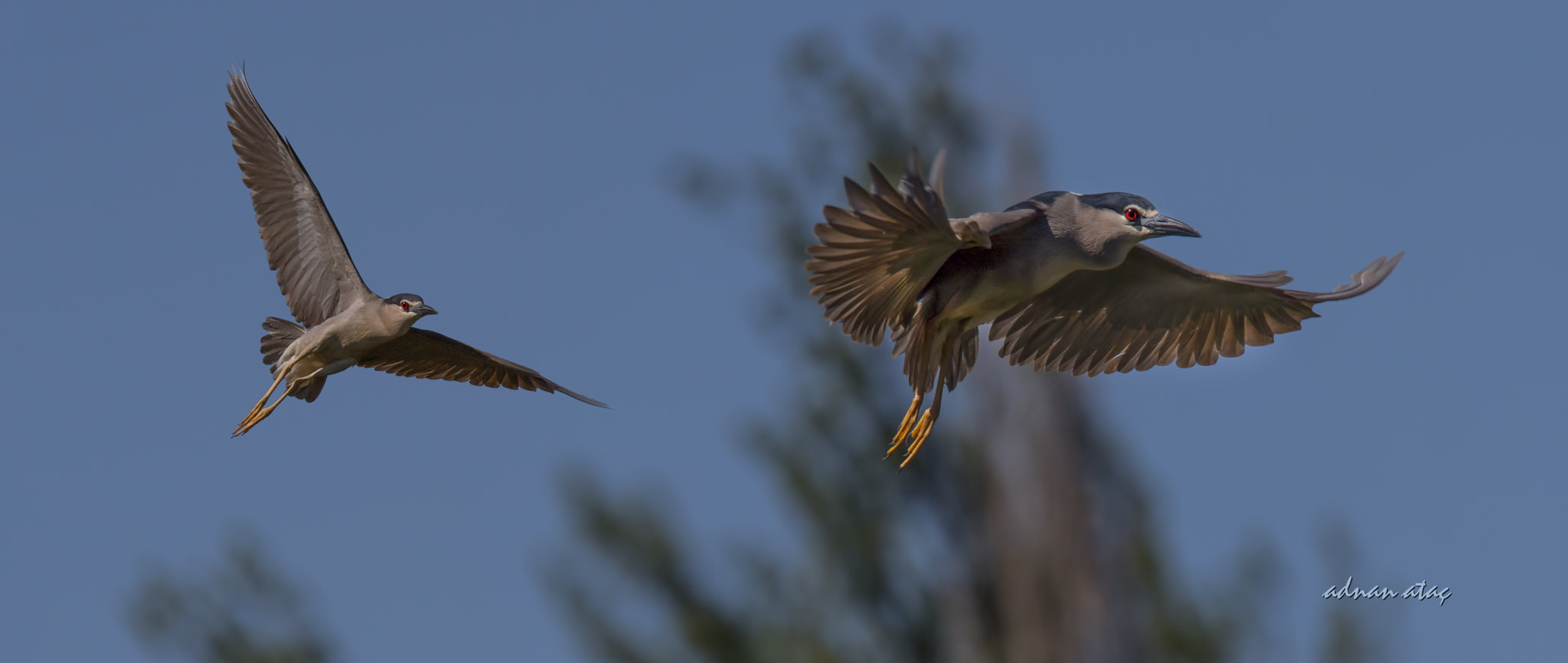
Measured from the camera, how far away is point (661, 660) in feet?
49.0

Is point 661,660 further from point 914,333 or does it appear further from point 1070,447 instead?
point 914,333

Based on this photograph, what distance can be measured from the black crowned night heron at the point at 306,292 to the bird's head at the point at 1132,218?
8.84 ft

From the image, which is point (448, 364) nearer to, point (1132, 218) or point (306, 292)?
point (306, 292)

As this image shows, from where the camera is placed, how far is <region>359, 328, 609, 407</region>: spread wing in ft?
26.1

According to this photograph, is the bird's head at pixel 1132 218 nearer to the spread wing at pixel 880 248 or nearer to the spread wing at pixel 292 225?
the spread wing at pixel 880 248

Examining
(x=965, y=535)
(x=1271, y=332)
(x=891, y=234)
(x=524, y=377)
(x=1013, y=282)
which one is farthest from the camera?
(x=965, y=535)

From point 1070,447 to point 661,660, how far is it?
441 centimetres

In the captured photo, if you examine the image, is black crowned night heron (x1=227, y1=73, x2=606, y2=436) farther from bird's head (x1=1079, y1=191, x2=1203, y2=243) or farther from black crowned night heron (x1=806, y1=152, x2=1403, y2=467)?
bird's head (x1=1079, y1=191, x2=1203, y2=243)

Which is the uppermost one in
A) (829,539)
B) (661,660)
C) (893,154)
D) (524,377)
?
(893,154)

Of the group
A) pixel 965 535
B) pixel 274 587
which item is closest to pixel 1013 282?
pixel 965 535

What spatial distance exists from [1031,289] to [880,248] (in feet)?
2.44

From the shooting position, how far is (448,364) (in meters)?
8.27

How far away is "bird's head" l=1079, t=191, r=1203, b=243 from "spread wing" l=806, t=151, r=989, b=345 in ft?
1.50

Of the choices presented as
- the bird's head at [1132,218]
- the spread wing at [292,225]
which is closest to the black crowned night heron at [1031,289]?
the bird's head at [1132,218]
